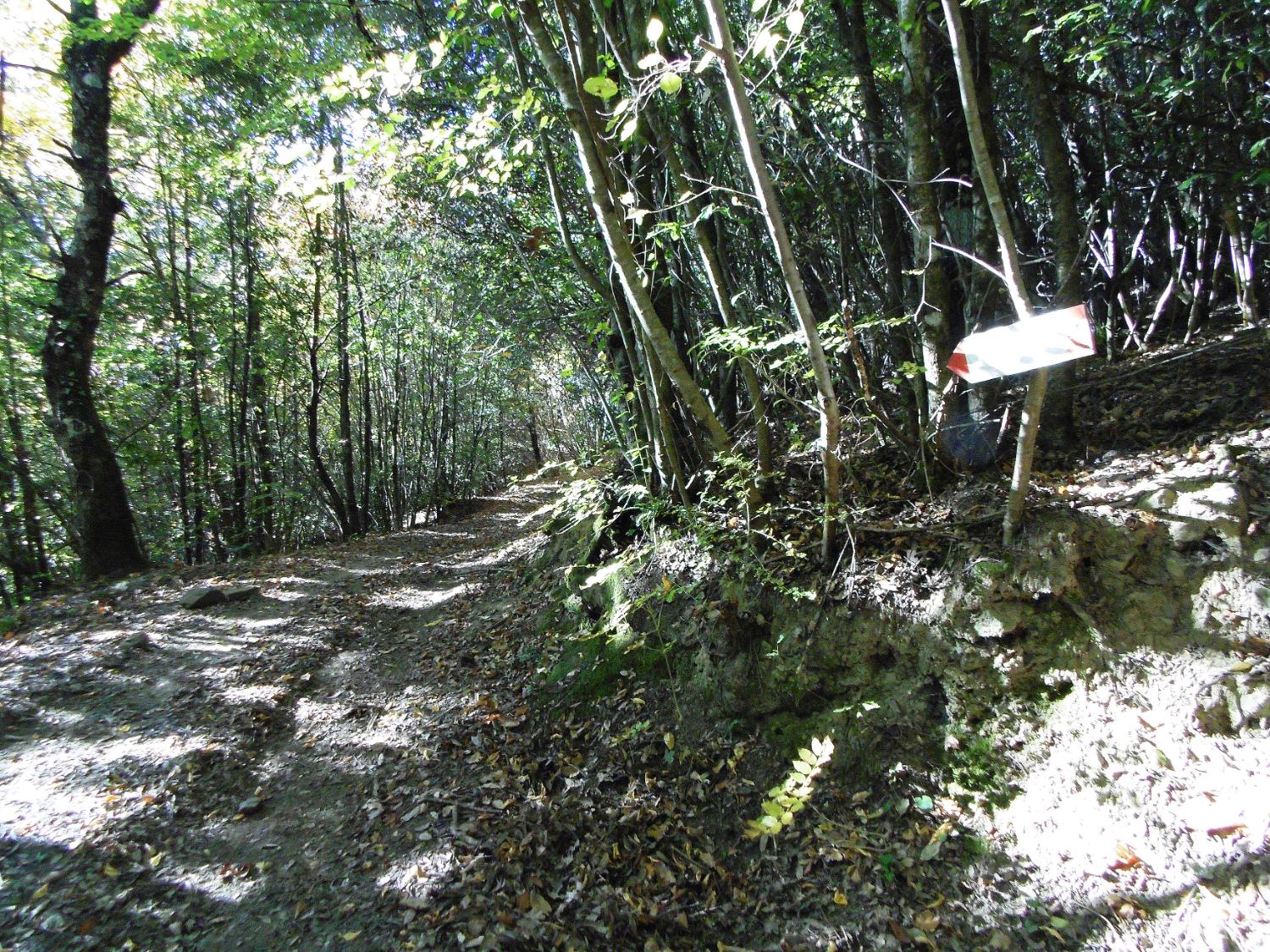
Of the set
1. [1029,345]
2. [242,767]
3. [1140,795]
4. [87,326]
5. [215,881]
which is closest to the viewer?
[1029,345]

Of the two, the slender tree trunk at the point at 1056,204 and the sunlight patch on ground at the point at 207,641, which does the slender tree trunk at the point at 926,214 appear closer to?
the slender tree trunk at the point at 1056,204

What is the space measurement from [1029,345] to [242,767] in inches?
185

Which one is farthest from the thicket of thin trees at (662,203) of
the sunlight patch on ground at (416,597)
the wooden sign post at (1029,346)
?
the sunlight patch on ground at (416,597)

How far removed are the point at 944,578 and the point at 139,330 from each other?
40.5ft

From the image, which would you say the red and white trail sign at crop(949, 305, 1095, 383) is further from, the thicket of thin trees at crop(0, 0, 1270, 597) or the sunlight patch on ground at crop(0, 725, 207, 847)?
the sunlight patch on ground at crop(0, 725, 207, 847)

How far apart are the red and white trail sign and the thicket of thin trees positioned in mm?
209

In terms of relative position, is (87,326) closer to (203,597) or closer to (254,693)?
(203,597)

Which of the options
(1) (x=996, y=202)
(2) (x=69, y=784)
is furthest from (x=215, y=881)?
(1) (x=996, y=202)

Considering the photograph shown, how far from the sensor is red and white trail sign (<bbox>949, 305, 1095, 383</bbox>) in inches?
89.5

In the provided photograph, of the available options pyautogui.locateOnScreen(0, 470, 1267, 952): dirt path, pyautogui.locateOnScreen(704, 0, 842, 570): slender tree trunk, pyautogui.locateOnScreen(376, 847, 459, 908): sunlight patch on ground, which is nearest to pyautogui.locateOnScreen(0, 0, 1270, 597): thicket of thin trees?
pyautogui.locateOnScreen(704, 0, 842, 570): slender tree trunk

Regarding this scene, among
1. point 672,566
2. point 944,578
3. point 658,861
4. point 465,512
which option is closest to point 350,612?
point 672,566

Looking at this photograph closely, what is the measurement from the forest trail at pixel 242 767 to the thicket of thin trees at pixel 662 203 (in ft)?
7.88

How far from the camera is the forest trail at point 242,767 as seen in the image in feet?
9.41

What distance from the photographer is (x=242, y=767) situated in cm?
384
